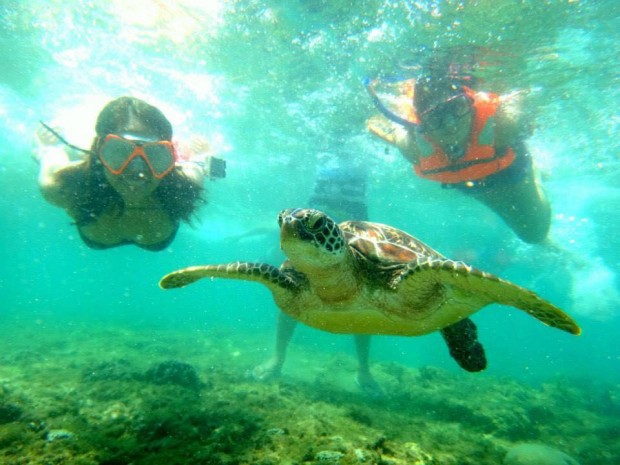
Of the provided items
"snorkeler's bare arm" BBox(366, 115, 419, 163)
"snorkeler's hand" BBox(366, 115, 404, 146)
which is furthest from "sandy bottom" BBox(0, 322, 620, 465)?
"snorkeler's hand" BBox(366, 115, 404, 146)

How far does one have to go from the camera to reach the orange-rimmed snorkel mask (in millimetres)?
4398

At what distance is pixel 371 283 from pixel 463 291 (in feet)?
3.01

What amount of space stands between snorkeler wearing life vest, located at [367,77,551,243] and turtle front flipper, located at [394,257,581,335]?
5.70 meters

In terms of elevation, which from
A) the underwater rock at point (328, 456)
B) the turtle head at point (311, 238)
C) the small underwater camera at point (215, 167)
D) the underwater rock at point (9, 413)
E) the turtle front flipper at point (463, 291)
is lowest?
the underwater rock at point (9, 413)

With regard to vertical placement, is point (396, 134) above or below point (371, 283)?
above

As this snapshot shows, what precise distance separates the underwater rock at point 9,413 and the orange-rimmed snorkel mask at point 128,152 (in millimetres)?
2873

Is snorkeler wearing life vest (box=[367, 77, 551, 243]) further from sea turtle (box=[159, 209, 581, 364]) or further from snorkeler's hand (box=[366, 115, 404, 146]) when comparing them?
sea turtle (box=[159, 209, 581, 364])

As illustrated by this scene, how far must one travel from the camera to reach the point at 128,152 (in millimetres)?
4453

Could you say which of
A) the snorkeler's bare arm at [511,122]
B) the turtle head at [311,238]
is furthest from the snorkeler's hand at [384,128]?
the turtle head at [311,238]

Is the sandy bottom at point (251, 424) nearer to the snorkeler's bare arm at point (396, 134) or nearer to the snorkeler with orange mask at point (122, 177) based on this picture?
the snorkeler with orange mask at point (122, 177)

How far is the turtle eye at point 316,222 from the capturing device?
2534 mm

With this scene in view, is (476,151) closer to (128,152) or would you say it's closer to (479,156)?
(479,156)

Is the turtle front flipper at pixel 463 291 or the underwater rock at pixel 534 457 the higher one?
the turtle front flipper at pixel 463 291

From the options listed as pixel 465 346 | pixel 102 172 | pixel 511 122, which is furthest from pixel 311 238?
pixel 511 122
